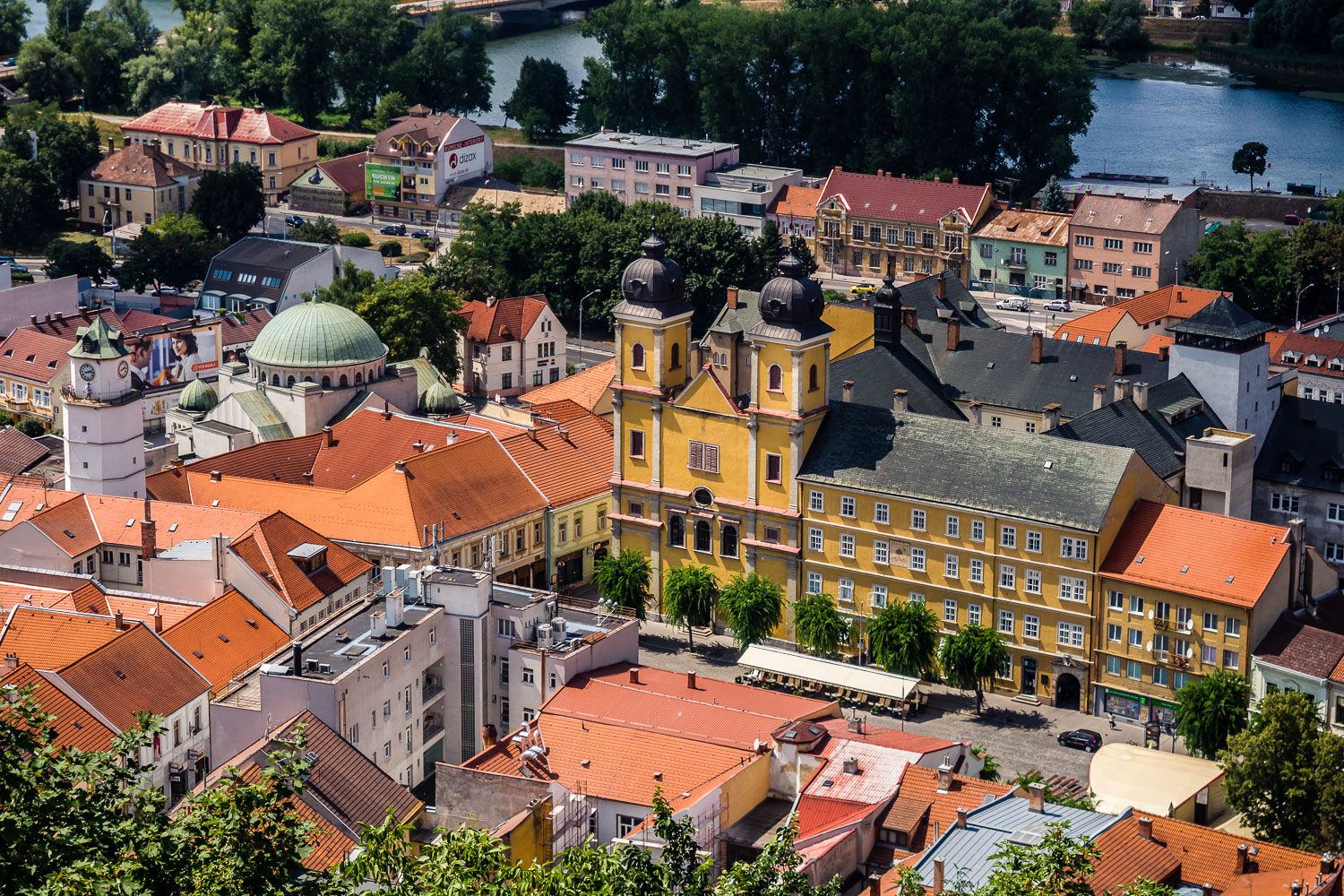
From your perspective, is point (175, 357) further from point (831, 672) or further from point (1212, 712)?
point (1212, 712)

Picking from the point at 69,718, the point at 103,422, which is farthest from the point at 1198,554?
the point at 103,422

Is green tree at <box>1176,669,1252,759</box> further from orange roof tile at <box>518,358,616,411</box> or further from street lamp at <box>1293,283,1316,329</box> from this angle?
street lamp at <box>1293,283,1316,329</box>

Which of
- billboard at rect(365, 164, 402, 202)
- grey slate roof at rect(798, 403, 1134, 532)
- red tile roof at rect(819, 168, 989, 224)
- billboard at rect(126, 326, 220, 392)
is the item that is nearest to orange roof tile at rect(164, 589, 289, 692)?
grey slate roof at rect(798, 403, 1134, 532)

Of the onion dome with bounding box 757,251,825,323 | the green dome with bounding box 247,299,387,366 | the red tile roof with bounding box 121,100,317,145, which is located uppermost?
the red tile roof with bounding box 121,100,317,145

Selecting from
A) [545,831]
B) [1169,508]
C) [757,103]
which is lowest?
[545,831]

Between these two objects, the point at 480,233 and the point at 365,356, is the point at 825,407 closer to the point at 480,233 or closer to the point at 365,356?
the point at 365,356

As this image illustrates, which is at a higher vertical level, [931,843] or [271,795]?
[271,795]

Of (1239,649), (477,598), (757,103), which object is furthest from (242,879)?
(757,103)
